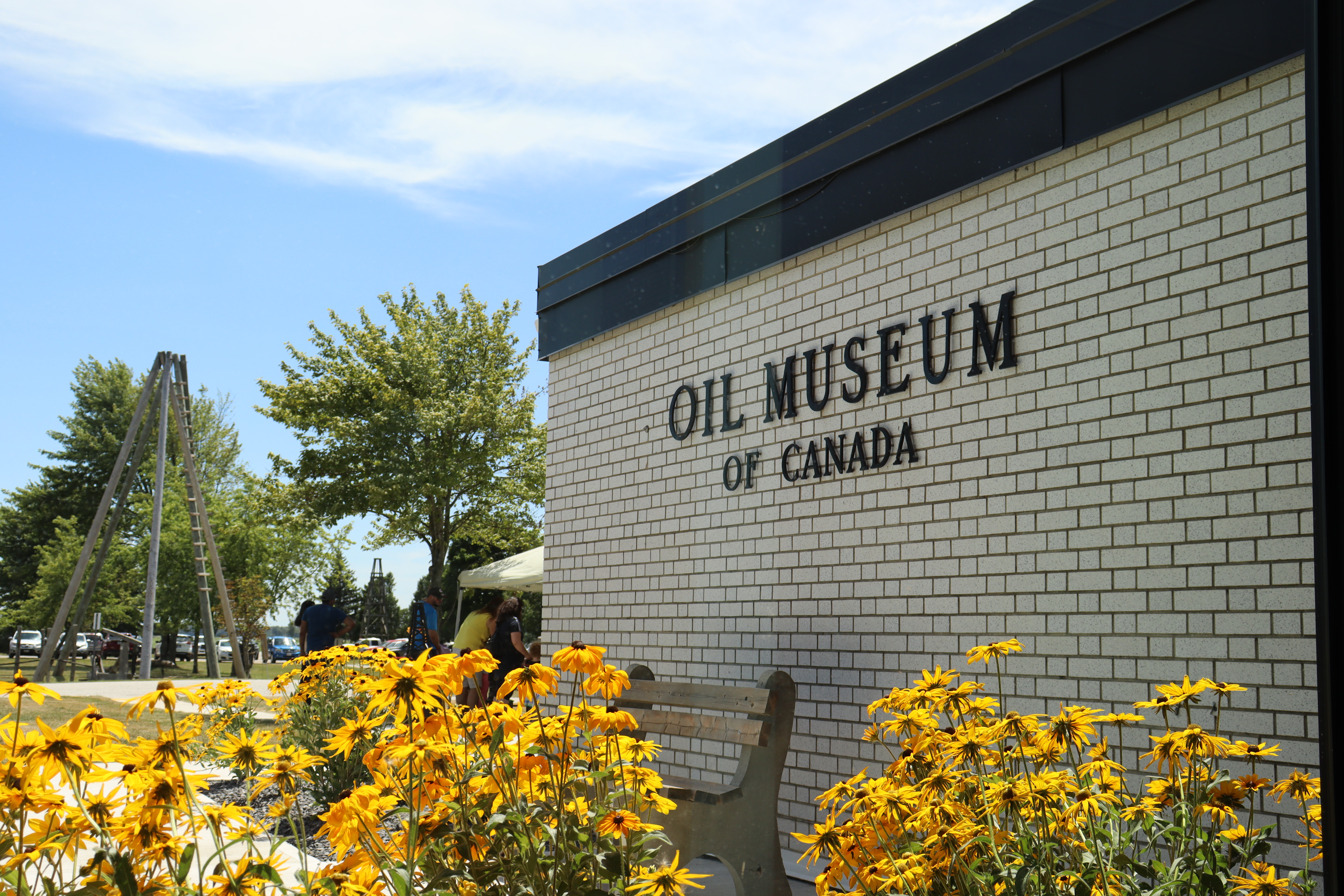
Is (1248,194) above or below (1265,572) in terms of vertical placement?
above

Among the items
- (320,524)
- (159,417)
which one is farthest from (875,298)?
(320,524)

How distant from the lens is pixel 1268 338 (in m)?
3.81

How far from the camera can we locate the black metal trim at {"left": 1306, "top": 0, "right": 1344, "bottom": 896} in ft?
4.44

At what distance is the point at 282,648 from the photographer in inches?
1977

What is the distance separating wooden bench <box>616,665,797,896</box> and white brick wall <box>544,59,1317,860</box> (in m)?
0.63

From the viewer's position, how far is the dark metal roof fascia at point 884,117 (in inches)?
175

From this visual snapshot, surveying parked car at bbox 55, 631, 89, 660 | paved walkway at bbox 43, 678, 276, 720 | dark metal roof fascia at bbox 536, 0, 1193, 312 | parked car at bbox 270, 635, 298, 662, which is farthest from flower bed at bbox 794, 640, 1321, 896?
parked car at bbox 55, 631, 89, 660

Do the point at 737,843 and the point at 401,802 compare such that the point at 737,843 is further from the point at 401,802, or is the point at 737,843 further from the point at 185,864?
the point at 185,864

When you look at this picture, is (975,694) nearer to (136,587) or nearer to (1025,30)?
(1025,30)

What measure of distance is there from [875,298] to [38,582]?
38.5m

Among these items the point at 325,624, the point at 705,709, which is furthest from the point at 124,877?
the point at 325,624

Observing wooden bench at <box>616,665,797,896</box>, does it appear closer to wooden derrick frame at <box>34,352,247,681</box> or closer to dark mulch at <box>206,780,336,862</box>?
dark mulch at <box>206,780,336,862</box>

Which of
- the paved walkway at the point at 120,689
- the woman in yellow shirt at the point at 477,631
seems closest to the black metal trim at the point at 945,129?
the woman in yellow shirt at the point at 477,631

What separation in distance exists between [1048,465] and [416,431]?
20125 mm
